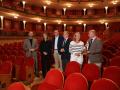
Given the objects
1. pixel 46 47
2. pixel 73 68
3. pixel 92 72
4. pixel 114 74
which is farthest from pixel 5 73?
pixel 114 74

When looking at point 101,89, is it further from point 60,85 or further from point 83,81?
point 60,85

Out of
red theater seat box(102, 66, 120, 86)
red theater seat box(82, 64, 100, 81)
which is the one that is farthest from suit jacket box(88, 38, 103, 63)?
red theater seat box(102, 66, 120, 86)

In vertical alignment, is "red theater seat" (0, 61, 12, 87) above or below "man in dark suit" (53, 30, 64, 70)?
below

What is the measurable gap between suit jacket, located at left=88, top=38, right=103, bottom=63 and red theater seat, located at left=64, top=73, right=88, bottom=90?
1584mm

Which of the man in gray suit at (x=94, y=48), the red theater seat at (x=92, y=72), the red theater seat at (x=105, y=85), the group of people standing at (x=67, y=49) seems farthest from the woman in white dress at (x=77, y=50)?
the red theater seat at (x=105, y=85)

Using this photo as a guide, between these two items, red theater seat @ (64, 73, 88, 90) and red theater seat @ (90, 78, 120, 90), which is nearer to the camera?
red theater seat @ (90, 78, 120, 90)

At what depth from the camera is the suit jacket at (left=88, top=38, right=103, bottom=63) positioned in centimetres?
549

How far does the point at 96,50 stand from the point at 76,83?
1.69 m

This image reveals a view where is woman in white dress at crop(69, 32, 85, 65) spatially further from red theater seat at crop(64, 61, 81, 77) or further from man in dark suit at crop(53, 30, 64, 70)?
man in dark suit at crop(53, 30, 64, 70)

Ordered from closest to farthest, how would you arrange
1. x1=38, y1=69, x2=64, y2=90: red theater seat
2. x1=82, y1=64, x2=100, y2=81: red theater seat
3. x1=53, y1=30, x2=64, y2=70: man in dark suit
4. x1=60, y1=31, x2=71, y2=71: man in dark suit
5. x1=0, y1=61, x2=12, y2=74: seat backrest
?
x1=38, y1=69, x2=64, y2=90: red theater seat → x1=82, y1=64, x2=100, y2=81: red theater seat → x1=0, y1=61, x2=12, y2=74: seat backrest → x1=60, y1=31, x2=71, y2=71: man in dark suit → x1=53, y1=30, x2=64, y2=70: man in dark suit

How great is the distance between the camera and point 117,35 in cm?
1552

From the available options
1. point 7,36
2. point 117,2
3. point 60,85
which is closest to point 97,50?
point 60,85

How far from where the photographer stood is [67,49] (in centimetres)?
675

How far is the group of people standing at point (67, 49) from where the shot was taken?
18.2ft
